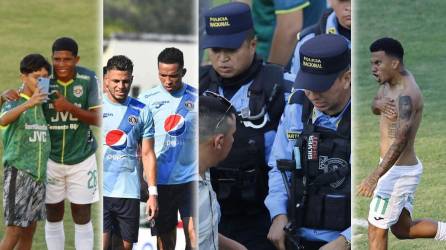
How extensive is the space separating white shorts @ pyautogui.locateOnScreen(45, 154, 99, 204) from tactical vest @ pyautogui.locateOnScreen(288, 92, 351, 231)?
57.0 inches

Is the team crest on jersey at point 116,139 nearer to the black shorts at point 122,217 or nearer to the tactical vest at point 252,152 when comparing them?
the black shorts at point 122,217

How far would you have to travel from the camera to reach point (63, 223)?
7.70 m

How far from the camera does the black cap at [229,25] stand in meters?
6.89

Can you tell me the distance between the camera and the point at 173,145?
7.14 metres

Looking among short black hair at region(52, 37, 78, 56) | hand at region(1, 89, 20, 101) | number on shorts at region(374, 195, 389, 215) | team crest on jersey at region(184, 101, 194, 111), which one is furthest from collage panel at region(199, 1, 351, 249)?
hand at region(1, 89, 20, 101)

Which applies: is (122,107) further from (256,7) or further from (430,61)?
(430,61)

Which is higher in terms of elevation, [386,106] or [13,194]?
[386,106]

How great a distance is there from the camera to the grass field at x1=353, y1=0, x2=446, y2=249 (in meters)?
6.87

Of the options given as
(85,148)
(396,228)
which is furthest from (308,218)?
(85,148)

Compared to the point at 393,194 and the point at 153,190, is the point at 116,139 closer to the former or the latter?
the point at 153,190

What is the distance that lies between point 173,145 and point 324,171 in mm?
934

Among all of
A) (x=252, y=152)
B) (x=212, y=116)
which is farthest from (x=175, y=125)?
(x=252, y=152)

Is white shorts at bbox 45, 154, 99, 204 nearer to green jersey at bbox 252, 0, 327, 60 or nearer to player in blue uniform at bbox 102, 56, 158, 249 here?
player in blue uniform at bbox 102, 56, 158, 249

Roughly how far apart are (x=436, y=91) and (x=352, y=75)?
643 millimetres
